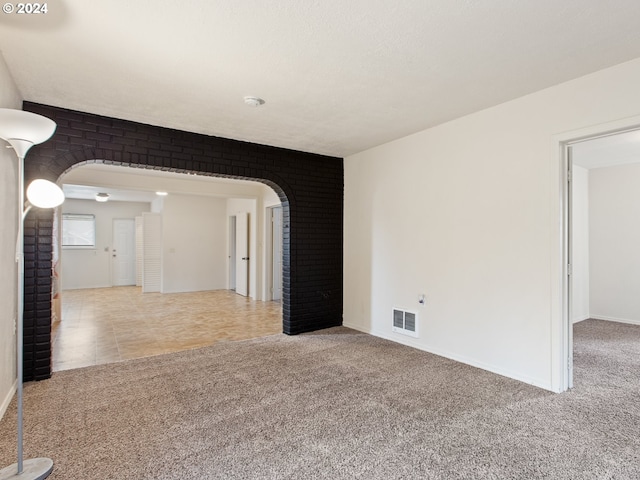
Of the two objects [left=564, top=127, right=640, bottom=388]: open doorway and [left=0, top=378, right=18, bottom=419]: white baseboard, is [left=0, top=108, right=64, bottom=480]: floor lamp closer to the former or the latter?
[left=0, top=378, right=18, bottom=419]: white baseboard

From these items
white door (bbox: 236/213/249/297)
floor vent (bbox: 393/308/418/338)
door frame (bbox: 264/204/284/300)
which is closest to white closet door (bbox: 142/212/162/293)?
white door (bbox: 236/213/249/297)

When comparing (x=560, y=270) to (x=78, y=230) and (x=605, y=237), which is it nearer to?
(x=605, y=237)

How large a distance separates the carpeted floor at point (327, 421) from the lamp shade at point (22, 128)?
1.80m

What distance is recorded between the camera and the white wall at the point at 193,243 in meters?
8.59

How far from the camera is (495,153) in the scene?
3311mm

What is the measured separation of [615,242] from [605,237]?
0.15 metres

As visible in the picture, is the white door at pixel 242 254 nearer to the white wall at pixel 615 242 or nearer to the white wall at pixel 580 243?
the white wall at pixel 580 243

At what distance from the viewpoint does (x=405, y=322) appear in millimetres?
4223

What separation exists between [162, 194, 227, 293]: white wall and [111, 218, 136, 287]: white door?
2.31 m

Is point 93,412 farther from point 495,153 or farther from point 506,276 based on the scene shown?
point 495,153

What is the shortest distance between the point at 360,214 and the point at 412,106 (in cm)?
192

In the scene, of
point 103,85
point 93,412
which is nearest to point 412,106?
point 103,85

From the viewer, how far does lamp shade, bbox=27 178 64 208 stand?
2.02m

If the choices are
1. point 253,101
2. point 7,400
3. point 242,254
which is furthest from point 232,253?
point 7,400
